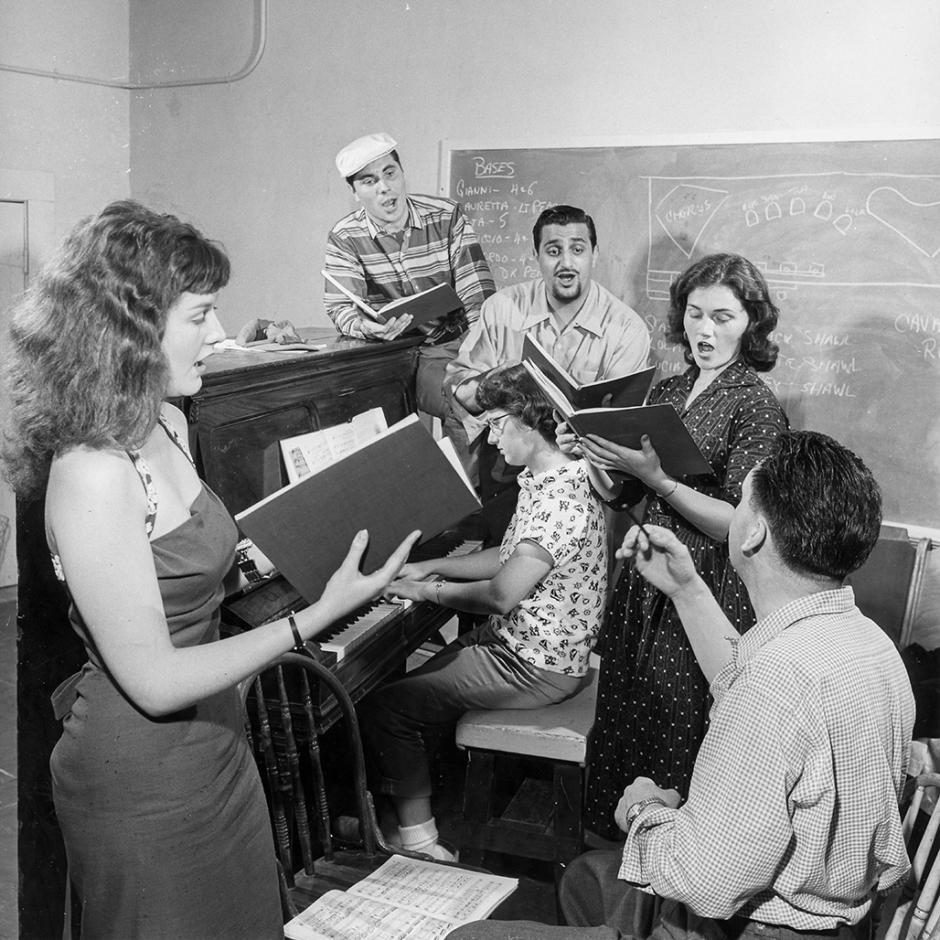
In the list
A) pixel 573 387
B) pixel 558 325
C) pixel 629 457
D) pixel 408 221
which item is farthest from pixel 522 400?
pixel 408 221

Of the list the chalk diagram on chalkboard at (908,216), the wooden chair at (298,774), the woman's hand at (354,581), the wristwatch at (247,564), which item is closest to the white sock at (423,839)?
the wooden chair at (298,774)

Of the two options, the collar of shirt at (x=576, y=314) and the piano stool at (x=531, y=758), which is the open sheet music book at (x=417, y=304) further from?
the piano stool at (x=531, y=758)

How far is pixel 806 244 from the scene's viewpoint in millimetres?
3051

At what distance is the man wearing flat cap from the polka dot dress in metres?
0.75

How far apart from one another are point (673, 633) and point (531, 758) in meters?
0.56

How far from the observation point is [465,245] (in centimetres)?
312

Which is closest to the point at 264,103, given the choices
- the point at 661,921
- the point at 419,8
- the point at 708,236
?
the point at 419,8

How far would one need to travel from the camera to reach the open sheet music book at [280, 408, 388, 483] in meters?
2.60

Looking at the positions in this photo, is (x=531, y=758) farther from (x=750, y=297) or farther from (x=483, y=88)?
(x=483, y=88)

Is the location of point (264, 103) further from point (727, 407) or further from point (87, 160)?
point (727, 407)

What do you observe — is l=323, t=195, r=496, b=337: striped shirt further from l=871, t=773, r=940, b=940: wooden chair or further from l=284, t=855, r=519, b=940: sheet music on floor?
l=871, t=773, r=940, b=940: wooden chair

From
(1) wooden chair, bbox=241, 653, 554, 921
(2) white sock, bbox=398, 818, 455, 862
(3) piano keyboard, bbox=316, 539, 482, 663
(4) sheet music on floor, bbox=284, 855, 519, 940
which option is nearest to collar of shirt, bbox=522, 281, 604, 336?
(3) piano keyboard, bbox=316, 539, 482, 663

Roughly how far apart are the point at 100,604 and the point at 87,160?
45.8 inches

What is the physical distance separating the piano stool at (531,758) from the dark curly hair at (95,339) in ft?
4.94
